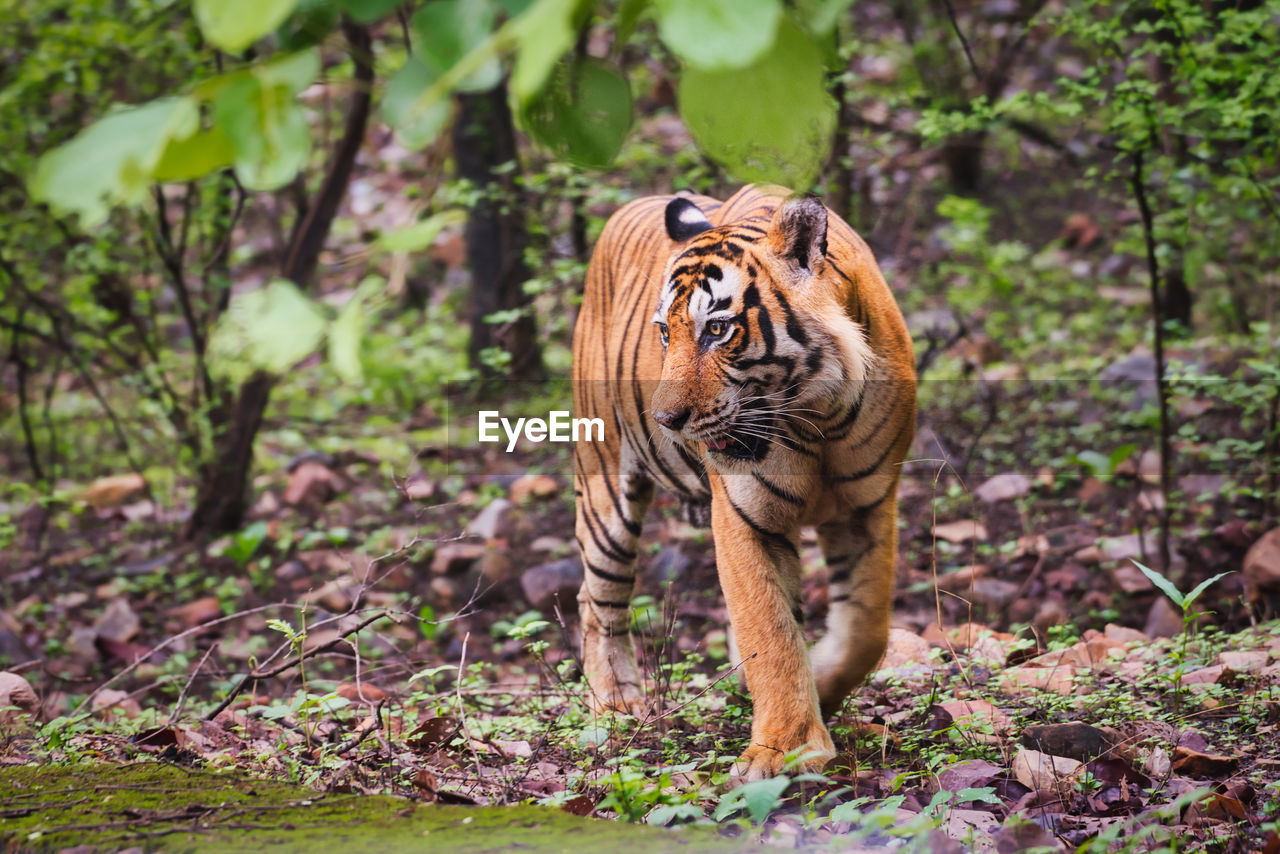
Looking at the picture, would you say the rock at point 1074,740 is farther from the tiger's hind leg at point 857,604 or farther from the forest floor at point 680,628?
the tiger's hind leg at point 857,604

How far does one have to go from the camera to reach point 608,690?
13.5 feet

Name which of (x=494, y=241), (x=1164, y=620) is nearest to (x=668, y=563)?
(x=1164, y=620)

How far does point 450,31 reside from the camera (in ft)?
3.21

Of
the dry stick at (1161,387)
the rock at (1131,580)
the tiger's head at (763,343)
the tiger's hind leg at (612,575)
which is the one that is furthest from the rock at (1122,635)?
the tiger's head at (763,343)

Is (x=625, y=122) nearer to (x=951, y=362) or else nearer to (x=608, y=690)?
(x=608, y=690)

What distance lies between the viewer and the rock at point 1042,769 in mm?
2434

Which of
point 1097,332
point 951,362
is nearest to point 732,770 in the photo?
point 951,362

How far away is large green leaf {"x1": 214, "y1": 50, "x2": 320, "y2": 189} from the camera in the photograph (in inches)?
35.8

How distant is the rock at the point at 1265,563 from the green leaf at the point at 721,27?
4409mm

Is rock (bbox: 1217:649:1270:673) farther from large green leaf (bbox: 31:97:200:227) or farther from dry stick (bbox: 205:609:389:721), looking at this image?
large green leaf (bbox: 31:97:200:227)

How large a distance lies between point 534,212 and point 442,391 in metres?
2.83

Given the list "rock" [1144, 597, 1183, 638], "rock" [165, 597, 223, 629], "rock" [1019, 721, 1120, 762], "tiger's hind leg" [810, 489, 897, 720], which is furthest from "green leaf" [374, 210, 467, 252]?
"rock" [165, 597, 223, 629]

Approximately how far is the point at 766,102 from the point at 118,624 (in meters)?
5.64

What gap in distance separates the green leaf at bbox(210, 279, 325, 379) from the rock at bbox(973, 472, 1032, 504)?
574 centimetres
